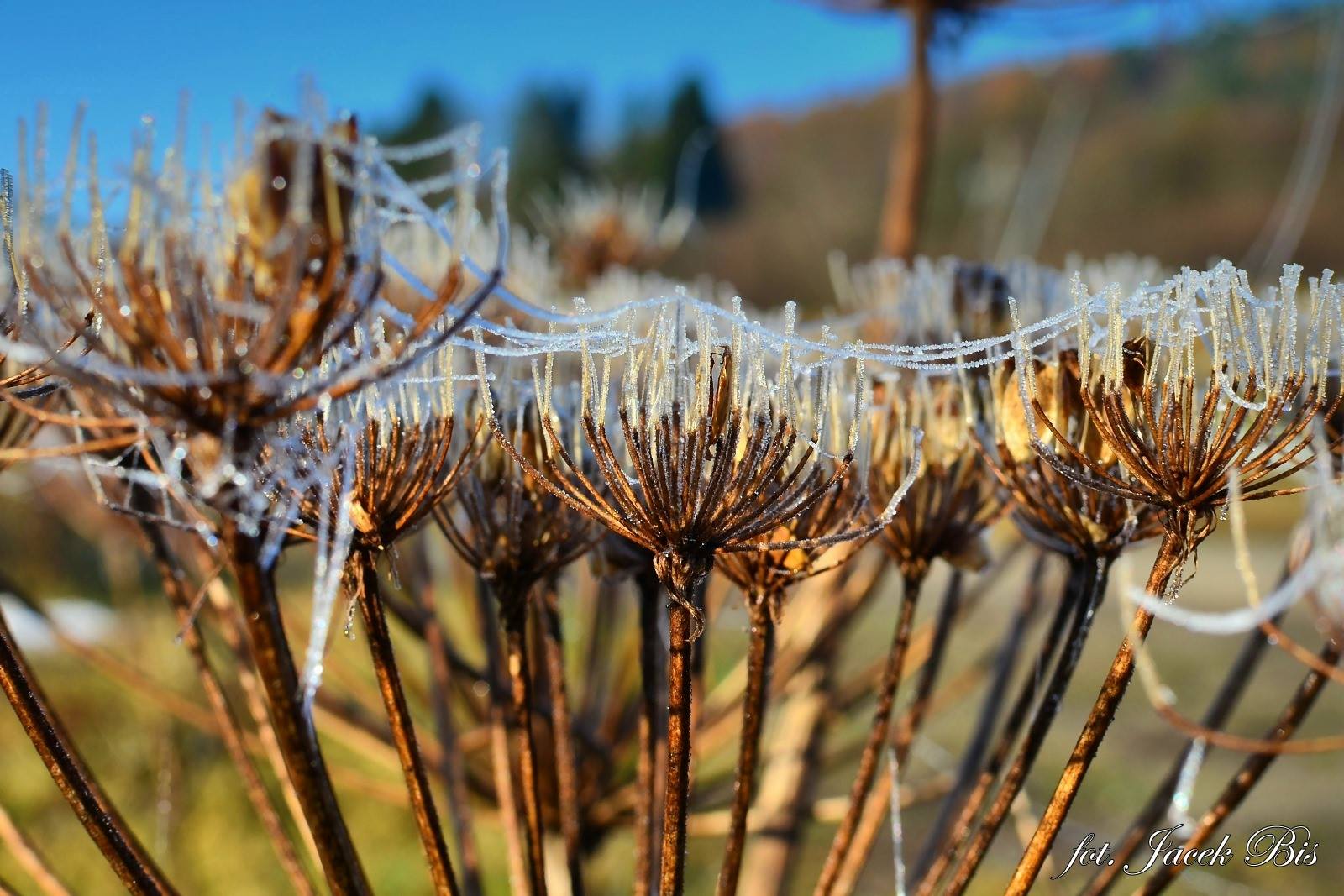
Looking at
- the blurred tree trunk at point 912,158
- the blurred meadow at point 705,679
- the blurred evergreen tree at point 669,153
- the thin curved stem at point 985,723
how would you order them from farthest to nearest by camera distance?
1. the blurred evergreen tree at point 669,153
2. the blurred tree trunk at point 912,158
3. the blurred meadow at point 705,679
4. the thin curved stem at point 985,723

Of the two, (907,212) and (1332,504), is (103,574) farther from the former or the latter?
(1332,504)

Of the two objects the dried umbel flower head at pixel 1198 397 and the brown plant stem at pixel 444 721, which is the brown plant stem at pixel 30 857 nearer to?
the brown plant stem at pixel 444 721

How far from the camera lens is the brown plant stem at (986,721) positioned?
3.18 ft

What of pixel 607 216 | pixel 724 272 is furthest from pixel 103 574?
pixel 724 272

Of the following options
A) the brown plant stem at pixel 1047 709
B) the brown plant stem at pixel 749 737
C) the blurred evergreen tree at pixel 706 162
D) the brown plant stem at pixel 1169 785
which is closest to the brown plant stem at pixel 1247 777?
the brown plant stem at pixel 1169 785

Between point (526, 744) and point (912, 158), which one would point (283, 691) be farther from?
point (912, 158)

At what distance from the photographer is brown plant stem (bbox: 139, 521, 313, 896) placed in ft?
2.64

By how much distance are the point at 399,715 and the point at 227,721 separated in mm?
299

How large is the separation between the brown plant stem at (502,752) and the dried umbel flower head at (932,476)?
0.32 meters

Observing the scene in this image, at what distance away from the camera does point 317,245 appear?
472 mm

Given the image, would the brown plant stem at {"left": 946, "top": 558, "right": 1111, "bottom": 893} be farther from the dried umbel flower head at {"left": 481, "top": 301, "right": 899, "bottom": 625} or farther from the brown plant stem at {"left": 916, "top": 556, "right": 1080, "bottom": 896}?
the dried umbel flower head at {"left": 481, "top": 301, "right": 899, "bottom": 625}

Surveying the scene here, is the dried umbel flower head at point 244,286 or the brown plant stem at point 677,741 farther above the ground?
the dried umbel flower head at point 244,286

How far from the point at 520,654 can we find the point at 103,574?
673 cm

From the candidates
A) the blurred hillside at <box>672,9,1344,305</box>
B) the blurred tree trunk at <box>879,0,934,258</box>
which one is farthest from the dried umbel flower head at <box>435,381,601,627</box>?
the blurred hillside at <box>672,9,1344,305</box>
